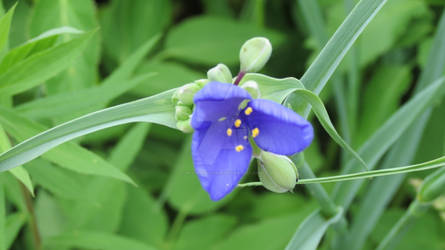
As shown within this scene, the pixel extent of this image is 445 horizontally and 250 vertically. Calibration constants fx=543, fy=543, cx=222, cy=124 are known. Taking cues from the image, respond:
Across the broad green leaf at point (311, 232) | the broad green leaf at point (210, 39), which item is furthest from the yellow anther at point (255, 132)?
the broad green leaf at point (210, 39)

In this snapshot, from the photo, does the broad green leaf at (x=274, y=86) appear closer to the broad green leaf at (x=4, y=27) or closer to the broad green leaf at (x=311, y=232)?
the broad green leaf at (x=311, y=232)

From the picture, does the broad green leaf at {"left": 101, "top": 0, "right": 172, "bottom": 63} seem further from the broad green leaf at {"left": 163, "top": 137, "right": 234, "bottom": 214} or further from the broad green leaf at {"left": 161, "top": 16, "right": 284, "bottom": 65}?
the broad green leaf at {"left": 163, "top": 137, "right": 234, "bottom": 214}

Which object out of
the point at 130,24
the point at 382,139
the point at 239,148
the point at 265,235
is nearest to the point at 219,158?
the point at 239,148

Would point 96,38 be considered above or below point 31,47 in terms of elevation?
below

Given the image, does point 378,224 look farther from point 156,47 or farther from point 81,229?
→ point 156,47

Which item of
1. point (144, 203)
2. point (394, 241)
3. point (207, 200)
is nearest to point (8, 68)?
point (144, 203)

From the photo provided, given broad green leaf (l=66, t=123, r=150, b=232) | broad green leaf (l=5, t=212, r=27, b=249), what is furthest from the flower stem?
broad green leaf (l=5, t=212, r=27, b=249)
